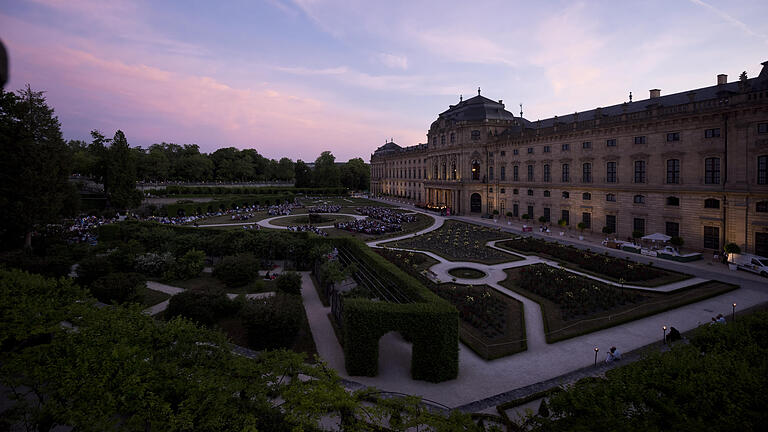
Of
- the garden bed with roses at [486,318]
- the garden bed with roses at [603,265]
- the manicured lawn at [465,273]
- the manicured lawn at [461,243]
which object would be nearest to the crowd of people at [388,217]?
the manicured lawn at [461,243]

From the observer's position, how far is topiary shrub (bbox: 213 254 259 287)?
29.3m

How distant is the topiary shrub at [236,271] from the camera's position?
29328 mm

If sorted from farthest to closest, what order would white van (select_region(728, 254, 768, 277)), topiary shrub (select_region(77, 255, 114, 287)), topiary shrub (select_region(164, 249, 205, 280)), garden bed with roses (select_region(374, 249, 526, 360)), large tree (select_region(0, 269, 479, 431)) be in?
1. topiary shrub (select_region(164, 249, 205, 280))
2. white van (select_region(728, 254, 768, 277))
3. topiary shrub (select_region(77, 255, 114, 287))
4. garden bed with roses (select_region(374, 249, 526, 360))
5. large tree (select_region(0, 269, 479, 431))

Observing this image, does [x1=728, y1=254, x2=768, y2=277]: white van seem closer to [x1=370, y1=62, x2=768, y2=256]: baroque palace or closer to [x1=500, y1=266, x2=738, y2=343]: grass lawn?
[x1=370, y1=62, x2=768, y2=256]: baroque palace

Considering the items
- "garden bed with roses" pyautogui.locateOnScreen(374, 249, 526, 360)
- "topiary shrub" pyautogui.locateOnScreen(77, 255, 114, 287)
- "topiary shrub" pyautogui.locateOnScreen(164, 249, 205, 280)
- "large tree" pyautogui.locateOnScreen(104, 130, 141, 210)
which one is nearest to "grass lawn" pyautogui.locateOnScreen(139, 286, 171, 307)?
"topiary shrub" pyautogui.locateOnScreen(164, 249, 205, 280)

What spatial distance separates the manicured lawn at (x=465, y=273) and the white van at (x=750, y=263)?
2215 centimetres

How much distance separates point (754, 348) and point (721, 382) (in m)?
4.08

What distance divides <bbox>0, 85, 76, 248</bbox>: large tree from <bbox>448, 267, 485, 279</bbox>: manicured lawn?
41615mm

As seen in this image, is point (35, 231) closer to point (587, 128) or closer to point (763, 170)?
point (587, 128)

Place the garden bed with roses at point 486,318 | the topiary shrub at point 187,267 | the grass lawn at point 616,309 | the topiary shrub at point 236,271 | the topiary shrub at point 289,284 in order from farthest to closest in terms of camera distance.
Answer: the topiary shrub at point 187,267
the topiary shrub at point 236,271
the topiary shrub at point 289,284
the grass lawn at point 616,309
the garden bed with roses at point 486,318

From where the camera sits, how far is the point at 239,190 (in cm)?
10569

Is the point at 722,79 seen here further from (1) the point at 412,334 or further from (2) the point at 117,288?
(2) the point at 117,288

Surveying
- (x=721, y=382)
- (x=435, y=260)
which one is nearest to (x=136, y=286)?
(x=435, y=260)

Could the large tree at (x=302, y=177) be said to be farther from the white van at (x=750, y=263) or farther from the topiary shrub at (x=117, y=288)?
the white van at (x=750, y=263)
